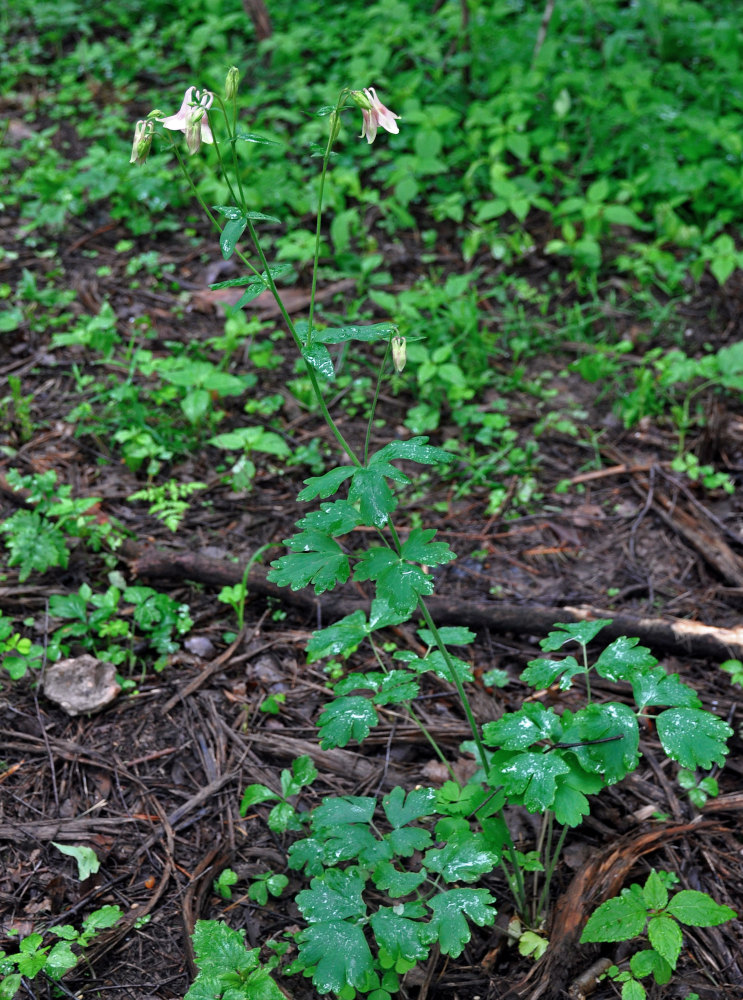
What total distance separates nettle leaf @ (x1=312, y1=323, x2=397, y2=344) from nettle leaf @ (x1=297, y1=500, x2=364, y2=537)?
33cm

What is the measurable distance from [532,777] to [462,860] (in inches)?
9.8

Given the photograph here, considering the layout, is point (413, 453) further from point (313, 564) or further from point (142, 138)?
point (142, 138)

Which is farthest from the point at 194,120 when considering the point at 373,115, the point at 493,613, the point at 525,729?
the point at 493,613

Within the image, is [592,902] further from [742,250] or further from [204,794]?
[742,250]

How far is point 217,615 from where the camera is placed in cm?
259

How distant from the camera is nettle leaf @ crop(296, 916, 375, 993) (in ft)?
4.86

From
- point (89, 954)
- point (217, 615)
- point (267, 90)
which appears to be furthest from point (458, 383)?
point (267, 90)

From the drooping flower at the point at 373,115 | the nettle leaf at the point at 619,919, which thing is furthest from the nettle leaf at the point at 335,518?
the nettle leaf at the point at 619,919

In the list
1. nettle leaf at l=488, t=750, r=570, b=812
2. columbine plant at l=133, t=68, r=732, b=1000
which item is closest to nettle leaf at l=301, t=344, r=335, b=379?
columbine plant at l=133, t=68, r=732, b=1000

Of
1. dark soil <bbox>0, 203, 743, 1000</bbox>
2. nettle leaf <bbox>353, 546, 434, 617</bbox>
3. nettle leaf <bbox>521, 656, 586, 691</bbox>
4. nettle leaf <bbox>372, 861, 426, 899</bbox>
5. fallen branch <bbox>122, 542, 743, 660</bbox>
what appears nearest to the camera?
→ nettle leaf <bbox>353, 546, 434, 617</bbox>

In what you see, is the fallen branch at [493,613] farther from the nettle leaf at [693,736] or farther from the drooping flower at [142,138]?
the drooping flower at [142,138]

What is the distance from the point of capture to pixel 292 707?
7.66ft

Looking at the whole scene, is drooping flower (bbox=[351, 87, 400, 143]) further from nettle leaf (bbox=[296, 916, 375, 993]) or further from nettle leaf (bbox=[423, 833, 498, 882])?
nettle leaf (bbox=[296, 916, 375, 993])

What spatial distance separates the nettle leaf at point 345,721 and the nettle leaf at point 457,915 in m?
0.36
